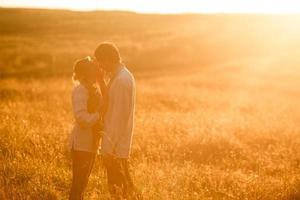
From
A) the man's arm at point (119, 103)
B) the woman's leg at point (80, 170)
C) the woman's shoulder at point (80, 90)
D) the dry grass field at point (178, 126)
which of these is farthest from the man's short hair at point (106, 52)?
the dry grass field at point (178, 126)

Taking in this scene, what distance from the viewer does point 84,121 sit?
21.2 ft

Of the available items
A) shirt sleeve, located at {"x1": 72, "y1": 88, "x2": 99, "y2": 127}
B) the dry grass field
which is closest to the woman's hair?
shirt sleeve, located at {"x1": 72, "y1": 88, "x2": 99, "y2": 127}

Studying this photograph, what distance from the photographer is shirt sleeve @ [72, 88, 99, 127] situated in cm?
646

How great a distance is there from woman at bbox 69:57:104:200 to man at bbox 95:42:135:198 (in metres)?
0.13

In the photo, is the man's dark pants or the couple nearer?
the couple

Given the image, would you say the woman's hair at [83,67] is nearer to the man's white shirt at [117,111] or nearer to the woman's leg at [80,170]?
the man's white shirt at [117,111]

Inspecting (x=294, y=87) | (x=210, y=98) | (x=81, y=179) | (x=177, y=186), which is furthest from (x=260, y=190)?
(x=294, y=87)

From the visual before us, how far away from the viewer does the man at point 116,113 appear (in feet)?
21.8

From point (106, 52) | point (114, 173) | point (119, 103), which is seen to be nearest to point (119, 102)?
point (119, 103)

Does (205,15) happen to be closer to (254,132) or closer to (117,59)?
(254,132)

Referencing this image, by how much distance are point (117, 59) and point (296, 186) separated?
3.27 m

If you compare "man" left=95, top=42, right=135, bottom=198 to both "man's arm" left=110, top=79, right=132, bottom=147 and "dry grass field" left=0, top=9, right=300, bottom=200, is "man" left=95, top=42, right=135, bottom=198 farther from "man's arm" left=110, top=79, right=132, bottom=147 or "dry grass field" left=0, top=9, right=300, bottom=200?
"dry grass field" left=0, top=9, right=300, bottom=200

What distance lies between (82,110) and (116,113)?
1.48ft

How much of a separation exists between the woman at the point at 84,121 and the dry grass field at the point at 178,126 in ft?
2.87
